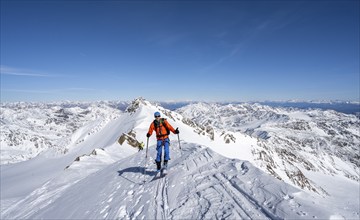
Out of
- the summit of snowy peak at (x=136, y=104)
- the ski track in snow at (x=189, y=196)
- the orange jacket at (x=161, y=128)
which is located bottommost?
the ski track in snow at (x=189, y=196)

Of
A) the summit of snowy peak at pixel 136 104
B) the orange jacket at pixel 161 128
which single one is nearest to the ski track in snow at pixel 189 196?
the orange jacket at pixel 161 128

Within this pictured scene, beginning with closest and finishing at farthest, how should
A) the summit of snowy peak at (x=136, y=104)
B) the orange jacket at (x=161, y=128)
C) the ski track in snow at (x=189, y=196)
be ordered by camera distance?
1. the ski track in snow at (x=189, y=196)
2. the orange jacket at (x=161, y=128)
3. the summit of snowy peak at (x=136, y=104)

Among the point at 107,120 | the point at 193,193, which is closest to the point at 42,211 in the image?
the point at 193,193

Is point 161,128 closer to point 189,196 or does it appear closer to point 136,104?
point 189,196

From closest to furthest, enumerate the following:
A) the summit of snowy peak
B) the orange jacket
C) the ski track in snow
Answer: the ski track in snow → the orange jacket → the summit of snowy peak

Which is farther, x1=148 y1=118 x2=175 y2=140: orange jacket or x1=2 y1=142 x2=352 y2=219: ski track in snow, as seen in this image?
x1=148 y1=118 x2=175 y2=140: orange jacket

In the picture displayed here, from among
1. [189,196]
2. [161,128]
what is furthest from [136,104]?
[189,196]

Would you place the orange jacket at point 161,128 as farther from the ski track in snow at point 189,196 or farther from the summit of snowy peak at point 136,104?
the summit of snowy peak at point 136,104

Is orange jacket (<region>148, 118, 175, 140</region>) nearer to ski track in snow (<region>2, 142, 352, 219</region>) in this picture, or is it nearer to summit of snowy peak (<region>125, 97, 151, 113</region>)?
ski track in snow (<region>2, 142, 352, 219</region>)

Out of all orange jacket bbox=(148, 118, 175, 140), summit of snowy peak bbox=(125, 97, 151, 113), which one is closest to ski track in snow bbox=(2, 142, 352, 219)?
orange jacket bbox=(148, 118, 175, 140)

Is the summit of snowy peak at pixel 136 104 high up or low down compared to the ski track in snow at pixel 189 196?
up

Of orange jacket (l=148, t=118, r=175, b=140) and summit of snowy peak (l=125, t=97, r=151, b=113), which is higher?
summit of snowy peak (l=125, t=97, r=151, b=113)

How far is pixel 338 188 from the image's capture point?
140 metres

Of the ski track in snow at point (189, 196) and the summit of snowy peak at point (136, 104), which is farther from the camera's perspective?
the summit of snowy peak at point (136, 104)
